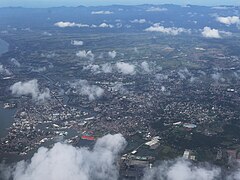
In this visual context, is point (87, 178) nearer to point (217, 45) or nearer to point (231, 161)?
point (231, 161)

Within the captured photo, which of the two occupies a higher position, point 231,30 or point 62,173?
point 62,173

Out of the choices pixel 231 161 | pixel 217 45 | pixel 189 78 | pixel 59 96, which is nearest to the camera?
pixel 231 161

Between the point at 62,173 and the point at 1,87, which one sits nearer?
the point at 62,173

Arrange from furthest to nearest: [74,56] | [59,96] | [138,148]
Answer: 1. [74,56]
2. [59,96]
3. [138,148]

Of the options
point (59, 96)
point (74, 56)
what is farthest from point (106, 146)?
point (74, 56)

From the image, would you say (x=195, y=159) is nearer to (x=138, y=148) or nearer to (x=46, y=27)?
(x=138, y=148)

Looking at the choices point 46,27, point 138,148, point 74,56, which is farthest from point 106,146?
point 46,27
